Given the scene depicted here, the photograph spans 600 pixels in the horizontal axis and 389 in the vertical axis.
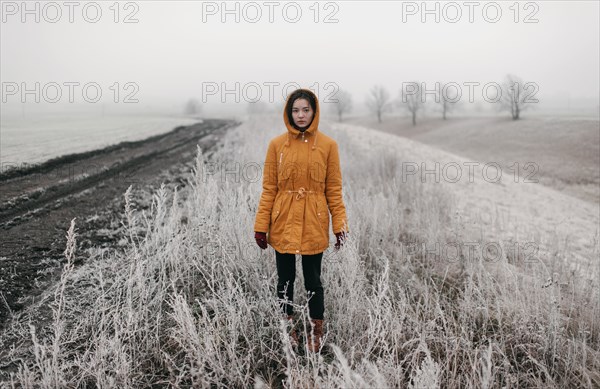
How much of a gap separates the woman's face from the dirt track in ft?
9.36

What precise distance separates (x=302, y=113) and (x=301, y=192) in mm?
568

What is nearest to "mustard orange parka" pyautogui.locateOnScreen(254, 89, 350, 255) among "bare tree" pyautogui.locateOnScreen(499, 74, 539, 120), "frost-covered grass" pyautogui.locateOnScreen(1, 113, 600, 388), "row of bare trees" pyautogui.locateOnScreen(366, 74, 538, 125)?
"frost-covered grass" pyautogui.locateOnScreen(1, 113, 600, 388)

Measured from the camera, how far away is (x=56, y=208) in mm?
5961

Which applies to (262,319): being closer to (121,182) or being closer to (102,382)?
(102,382)

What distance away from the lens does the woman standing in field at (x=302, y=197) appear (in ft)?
8.68

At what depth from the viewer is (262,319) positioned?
9.21 feet

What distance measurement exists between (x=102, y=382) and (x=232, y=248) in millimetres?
1757

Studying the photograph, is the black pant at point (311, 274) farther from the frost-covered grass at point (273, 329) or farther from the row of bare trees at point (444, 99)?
the row of bare trees at point (444, 99)

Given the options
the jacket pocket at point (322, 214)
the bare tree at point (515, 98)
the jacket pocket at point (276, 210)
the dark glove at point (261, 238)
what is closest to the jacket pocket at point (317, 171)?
the jacket pocket at point (322, 214)

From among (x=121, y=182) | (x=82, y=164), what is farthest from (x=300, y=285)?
(x=82, y=164)

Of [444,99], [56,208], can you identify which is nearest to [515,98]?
[444,99]

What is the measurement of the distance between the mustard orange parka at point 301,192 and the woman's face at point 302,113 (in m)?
0.05

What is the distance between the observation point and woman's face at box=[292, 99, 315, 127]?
8.59 ft

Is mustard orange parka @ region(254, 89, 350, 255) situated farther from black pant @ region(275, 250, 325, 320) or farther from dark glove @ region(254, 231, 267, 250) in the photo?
black pant @ region(275, 250, 325, 320)
